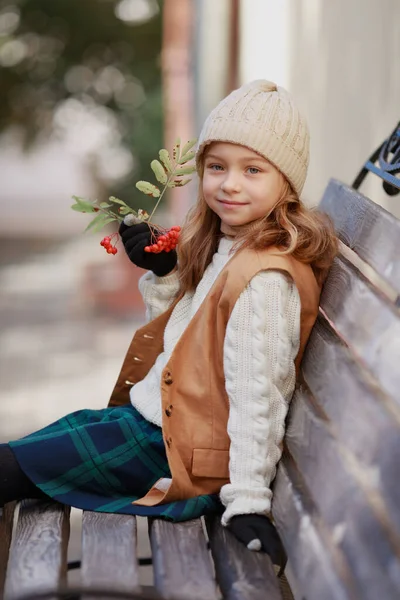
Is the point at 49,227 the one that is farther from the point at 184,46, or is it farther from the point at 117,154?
the point at 184,46

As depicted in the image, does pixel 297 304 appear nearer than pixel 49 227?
Yes

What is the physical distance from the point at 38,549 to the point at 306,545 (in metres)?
0.51

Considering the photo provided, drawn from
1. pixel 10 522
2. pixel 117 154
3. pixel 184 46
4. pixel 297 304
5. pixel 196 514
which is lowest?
pixel 117 154

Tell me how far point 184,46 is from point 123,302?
201cm

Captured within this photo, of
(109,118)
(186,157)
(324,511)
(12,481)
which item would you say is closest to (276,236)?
(186,157)

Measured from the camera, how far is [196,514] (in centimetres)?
201

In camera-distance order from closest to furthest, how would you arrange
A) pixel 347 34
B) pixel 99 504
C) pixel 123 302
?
pixel 99 504
pixel 347 34
pixel 123 302

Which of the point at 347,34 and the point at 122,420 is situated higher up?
the point at 347,34

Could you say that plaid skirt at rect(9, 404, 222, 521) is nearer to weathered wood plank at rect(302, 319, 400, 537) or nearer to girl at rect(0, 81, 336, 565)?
girl at rect(0, 81, 336, 565)

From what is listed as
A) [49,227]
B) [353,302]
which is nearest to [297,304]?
[353,302]

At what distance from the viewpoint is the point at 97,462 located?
212 cm

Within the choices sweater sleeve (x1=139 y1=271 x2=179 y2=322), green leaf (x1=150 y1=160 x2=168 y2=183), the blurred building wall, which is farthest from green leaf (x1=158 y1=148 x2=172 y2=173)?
the blurred building wall

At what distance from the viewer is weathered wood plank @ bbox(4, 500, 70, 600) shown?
5.77ft

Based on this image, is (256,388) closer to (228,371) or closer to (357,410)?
(228,371)
